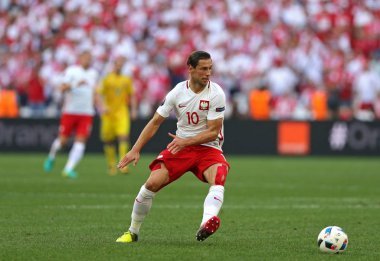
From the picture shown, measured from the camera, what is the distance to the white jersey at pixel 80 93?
19.3 metres

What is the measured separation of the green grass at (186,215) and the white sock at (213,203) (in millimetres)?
331

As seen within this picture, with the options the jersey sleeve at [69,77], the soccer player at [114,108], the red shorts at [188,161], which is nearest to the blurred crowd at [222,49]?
the soccer player at [114,108]

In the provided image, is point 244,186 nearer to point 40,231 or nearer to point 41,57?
point 40,231

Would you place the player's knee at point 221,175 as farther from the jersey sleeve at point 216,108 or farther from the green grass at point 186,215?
the green grass at point 186,215

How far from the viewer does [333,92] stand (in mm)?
28672

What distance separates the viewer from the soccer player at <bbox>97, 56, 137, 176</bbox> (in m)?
20.7

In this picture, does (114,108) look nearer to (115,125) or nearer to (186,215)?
(115,125)

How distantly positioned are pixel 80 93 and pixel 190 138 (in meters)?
10.2

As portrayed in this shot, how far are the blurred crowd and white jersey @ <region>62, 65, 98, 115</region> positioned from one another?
336 inches

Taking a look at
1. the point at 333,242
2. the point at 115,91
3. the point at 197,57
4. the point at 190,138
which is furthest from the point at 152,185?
the point at 115,91

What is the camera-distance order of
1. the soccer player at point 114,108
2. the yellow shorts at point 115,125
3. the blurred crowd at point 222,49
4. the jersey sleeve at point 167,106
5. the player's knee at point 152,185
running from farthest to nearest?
the blurred crowd at point 222,49
the yellow shorts at point 115,125
the soccer player at point 114,108
the jersey sleeve at point 167,106
the player's knee at point 152,185

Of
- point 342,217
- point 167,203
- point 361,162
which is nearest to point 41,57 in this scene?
point 361,162

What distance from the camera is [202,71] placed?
30.8 feet

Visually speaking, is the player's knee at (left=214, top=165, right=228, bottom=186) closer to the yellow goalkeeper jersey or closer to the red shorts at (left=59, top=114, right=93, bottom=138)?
the red shorts at (left=59, top=114, right=93, bottom=138)
